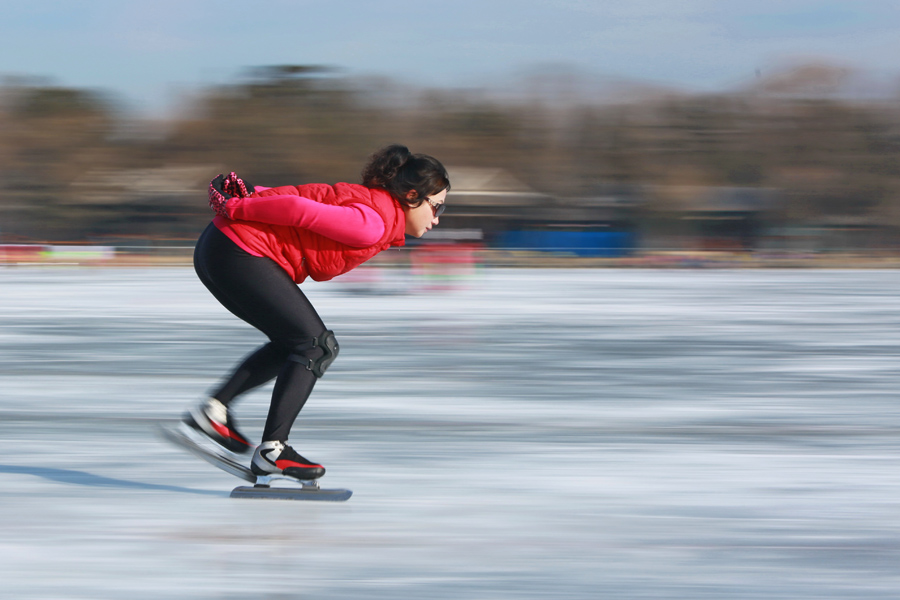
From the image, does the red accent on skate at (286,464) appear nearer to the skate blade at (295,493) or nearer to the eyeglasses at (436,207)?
the skate blade at (295,493)

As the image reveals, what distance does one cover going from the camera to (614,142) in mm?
56750

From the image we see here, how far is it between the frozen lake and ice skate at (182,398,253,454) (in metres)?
0.18

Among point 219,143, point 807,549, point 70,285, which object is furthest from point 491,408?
point 219,143

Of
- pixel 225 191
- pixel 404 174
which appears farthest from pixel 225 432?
pixel 404 174

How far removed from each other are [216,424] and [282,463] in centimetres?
27

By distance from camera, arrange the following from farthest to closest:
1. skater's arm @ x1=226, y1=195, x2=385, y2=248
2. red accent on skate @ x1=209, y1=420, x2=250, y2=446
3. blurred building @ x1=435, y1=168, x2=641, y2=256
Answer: blurred building @ x1=435, y1=168, x2=641, y2=256 → red accent on skate @ x1=209, y1=420, x2=250, y2=446 → skater's arm @ x1=226, y1=195, x2=385, y2=248

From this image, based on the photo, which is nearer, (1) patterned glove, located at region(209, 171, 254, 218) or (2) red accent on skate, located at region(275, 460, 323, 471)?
(1) patterned glove, located at region(209, 171, 254, 218)

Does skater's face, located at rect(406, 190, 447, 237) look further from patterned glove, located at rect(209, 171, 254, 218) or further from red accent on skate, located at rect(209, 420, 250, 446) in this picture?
red accent on skate, located at rect(209, 420, 250, 446)

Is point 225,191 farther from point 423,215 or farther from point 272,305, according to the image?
point 423,215

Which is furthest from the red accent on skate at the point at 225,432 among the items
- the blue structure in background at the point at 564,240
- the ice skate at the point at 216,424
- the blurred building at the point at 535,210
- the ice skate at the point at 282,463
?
the blurred building at the point at 535,210

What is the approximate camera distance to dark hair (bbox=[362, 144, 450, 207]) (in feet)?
11.5

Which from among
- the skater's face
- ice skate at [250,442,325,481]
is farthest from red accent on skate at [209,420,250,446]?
the skater's face

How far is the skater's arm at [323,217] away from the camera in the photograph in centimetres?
334

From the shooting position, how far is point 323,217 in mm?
3332
